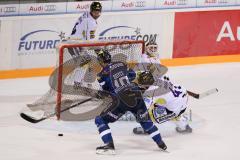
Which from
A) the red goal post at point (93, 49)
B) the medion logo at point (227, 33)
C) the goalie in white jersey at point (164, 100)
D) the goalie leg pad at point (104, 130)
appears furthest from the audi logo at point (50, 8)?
the goalie leg pad at point (104, 130)

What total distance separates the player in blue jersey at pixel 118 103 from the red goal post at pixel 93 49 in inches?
30.3

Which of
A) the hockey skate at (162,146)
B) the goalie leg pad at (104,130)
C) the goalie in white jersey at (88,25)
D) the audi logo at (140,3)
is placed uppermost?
the audi logo at (140,3)

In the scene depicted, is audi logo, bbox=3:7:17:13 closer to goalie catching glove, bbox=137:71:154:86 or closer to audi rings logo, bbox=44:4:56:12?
audi rings logo, bbox=44:4:56:12

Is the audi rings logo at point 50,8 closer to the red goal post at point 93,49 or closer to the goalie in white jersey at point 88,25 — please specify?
the goalie in white jersey at point 88,25

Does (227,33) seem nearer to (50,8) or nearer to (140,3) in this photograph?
(140,3)

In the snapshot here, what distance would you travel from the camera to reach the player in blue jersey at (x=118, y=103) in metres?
7.25

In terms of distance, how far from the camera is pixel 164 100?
25.9 feet

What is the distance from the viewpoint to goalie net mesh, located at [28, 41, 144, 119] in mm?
8258

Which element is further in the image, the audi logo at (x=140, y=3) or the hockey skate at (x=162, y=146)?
the audi logo at (x=140, y=3)

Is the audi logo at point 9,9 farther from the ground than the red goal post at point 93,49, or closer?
farther from the ground

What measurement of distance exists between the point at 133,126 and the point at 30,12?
271cm

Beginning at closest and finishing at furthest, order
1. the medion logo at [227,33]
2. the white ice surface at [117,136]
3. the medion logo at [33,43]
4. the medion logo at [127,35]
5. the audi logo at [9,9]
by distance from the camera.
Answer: the white ice surface at [117,136] < the audi logo at [9,9] < the medion logo at [33,43] < the medion logo at [127,35] < the medion logo at [227,33]

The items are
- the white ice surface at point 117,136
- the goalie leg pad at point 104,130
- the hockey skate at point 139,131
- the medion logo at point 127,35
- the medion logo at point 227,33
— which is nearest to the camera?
the goalie leg pad at point 104,130

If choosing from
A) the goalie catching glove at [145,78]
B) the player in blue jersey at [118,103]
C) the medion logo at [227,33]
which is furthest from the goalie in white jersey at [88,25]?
the medion logo at [227,33]
